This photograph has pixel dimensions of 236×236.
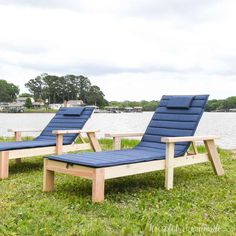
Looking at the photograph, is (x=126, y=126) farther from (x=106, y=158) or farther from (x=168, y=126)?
(x=106, y=158)

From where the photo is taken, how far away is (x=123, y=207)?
3.39 metres

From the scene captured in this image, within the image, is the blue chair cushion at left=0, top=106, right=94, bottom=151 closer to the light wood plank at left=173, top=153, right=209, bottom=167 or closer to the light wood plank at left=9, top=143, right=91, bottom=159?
the light wood plank at left=9, top=143, right=91, bottom=159

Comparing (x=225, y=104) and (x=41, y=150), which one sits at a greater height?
(x=225, y=104)

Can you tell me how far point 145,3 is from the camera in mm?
9820

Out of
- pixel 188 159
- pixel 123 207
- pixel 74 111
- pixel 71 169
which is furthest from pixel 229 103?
pixel 123 207

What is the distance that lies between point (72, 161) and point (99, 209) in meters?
0.63

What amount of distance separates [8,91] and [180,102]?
74.4 meters

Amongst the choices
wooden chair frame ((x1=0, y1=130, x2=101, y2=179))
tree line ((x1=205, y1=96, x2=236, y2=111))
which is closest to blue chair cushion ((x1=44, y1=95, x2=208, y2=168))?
wooden chair frame ((x1=0, y1=130, x2=101, y2=179))

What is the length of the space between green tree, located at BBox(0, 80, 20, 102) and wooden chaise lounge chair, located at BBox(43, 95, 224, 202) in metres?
68.7

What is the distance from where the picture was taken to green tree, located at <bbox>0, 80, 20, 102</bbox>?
71.0m

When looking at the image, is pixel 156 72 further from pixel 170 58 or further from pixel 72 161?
pixel 72 161

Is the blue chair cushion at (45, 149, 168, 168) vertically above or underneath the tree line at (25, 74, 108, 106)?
underneath

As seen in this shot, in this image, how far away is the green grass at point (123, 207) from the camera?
277cm

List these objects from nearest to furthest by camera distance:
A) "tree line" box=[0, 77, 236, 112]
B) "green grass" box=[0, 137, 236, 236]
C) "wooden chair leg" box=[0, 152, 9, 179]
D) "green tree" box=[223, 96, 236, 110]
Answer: "green grass" box=[0, 137, 236, 236] → "wooden chair leg" box=[0, 152, 9, 179] → "green tree" box=[223, 96, 236, 110] → "tree line" box=[0, 77, 236, 112]
